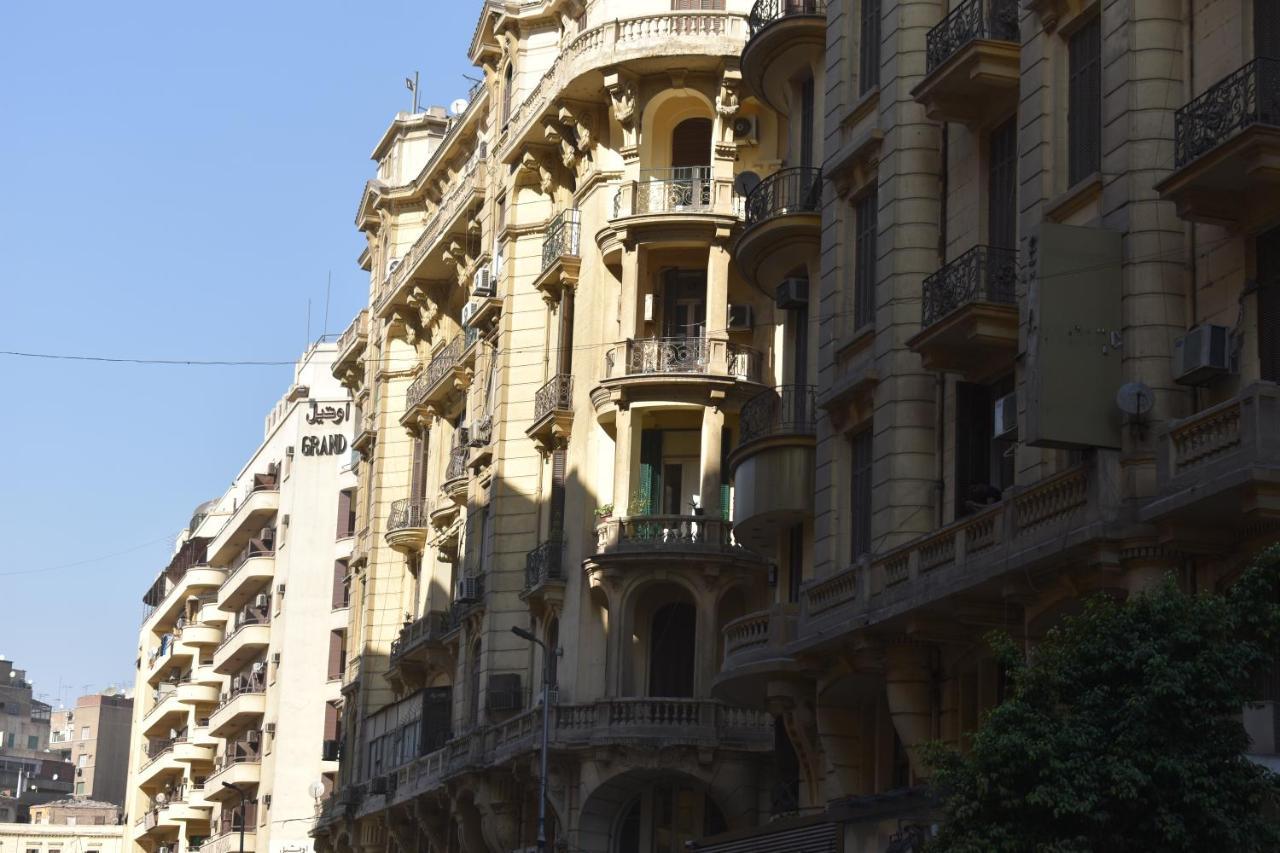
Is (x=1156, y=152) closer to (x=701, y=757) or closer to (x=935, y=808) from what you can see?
(x=935, y=808)

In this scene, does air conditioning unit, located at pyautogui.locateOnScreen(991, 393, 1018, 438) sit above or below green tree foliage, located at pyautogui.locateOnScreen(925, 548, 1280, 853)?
above

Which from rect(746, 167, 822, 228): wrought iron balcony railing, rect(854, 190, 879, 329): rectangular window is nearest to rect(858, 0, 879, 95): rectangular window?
rect(854, 190, 879, 329): rectangular window

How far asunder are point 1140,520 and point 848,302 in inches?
424

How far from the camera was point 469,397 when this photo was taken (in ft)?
193

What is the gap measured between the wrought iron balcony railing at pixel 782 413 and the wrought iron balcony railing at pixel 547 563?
40.9ft

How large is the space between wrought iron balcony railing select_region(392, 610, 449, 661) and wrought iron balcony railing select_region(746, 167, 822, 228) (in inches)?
911

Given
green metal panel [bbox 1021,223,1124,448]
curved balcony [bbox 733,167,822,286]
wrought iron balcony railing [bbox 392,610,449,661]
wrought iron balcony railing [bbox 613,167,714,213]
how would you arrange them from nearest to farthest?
green metal panel [bbox 1021,223,1124,448] < curved balcony [bbox 733,167,822,286] < wrought iron balcony railing [bbox 613,167,714,213] < wrought iron balcony railing [bbox 392,610,449,661]

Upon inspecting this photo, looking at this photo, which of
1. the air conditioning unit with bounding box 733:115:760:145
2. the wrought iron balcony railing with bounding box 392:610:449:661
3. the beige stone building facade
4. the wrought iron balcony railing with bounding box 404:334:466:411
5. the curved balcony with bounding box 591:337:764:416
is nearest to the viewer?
the curved balcony with bounding box 591:337:764:416

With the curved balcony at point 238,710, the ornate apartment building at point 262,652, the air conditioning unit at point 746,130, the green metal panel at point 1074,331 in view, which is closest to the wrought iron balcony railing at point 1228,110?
the green metal panel at point 1074,331

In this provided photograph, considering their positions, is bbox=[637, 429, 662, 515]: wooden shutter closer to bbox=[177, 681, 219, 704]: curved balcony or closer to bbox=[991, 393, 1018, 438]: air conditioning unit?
bbox=[991, 393, 1018, 438]: air conditioning unit

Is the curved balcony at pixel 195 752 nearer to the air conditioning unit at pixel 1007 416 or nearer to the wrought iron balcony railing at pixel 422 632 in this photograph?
the wrought iron balcony railing at pixel 422 632

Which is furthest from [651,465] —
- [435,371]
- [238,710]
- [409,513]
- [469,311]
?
[238,710]

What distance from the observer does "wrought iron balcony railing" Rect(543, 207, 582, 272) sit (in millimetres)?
50844

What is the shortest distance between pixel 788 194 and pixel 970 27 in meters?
7.43
